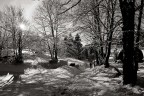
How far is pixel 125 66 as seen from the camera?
8664 millimetres

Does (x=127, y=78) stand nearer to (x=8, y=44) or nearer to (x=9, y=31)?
(x=9, y=31)

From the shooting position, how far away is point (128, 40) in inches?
328

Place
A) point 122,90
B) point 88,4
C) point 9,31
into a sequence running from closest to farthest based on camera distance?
point 122,90
point 88,4
point 9,31

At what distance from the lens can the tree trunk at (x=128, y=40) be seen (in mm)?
8195

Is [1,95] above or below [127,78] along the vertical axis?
below

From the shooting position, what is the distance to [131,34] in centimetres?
830

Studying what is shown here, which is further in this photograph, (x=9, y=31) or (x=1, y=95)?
(x=9, y=31)

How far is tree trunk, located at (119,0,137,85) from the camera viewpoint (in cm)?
820

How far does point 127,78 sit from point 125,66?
27.2 inches

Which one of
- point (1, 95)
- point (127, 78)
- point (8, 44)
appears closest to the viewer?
point (127, 78)

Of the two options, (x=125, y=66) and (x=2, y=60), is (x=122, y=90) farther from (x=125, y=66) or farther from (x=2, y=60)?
(x=2, y=60)

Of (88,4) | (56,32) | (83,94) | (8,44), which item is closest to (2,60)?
(8,44)

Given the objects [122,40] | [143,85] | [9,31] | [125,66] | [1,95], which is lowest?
[1,95]

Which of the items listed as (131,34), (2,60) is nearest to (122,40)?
(131,34)
